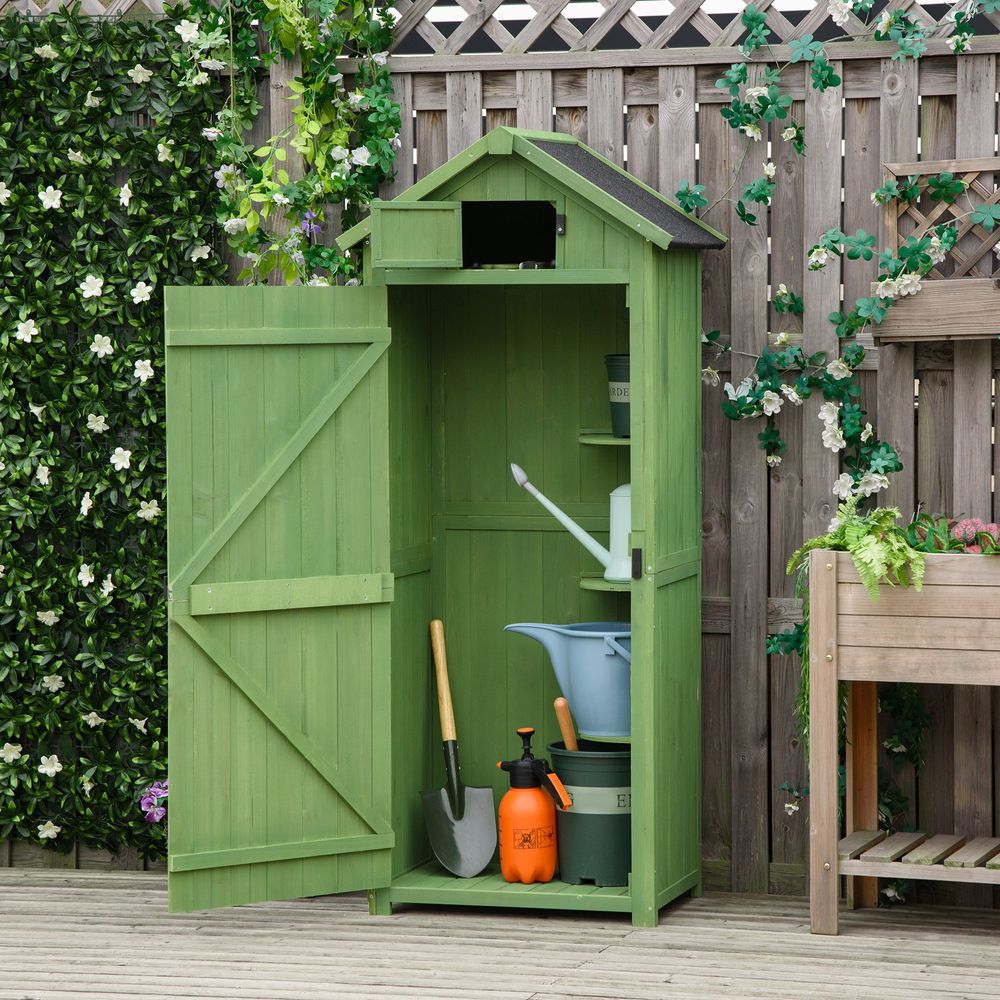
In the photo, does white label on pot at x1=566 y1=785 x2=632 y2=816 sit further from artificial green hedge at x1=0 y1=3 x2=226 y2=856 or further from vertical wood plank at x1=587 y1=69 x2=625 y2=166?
vertical wood plank at x1=587 y1=69 x2=625 y2=166

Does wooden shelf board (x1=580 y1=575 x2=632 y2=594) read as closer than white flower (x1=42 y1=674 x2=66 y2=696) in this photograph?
Yes

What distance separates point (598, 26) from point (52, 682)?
8.49 feet

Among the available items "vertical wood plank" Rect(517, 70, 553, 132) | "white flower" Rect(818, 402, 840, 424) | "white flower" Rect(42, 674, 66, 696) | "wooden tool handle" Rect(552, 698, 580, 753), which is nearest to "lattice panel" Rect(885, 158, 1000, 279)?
"white flower" Rect(818, 402, 840, 424)

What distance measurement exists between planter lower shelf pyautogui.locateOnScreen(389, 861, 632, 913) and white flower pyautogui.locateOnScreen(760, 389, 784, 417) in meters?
1.40

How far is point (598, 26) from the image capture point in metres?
4.84

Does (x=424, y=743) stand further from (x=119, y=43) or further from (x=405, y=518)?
(x=119, y=43)

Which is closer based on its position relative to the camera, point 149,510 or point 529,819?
point 529,819

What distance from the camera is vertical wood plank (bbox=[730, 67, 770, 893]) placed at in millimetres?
4773

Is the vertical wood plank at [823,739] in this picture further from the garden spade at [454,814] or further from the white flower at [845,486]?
the garden spade at [454,814]

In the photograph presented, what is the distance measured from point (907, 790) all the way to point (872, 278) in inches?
57.4

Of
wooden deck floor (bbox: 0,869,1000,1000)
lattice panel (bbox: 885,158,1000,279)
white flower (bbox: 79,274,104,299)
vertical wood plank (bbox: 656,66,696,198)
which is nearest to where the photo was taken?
wooden deck floor (bbox: 0,869,1000,1000)

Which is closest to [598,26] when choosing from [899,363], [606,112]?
[606,112]

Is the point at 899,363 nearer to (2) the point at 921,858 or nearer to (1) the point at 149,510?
(2) the point at 921,858

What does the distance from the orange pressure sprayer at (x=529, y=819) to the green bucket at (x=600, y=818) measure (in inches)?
2.2
